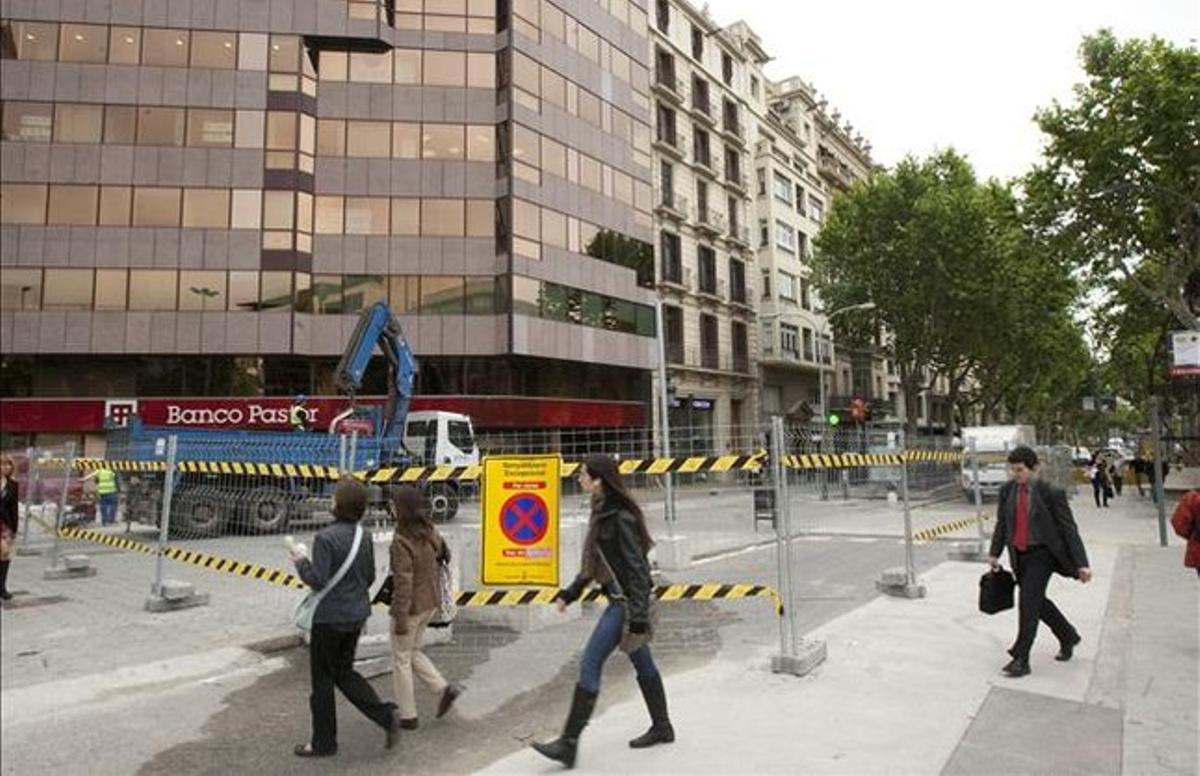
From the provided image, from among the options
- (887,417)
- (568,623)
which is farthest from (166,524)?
(887,417)

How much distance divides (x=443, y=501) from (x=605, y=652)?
4.69 meters

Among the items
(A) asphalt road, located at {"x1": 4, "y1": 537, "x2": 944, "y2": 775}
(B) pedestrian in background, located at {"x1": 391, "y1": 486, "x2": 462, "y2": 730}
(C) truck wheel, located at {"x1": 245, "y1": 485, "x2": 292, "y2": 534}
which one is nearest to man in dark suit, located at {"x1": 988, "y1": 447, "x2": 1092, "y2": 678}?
(A) asphalt road, located at {"x1": 4, "y1": 537, "x2": 944, "y2": 775}

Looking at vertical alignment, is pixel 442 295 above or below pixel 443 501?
above

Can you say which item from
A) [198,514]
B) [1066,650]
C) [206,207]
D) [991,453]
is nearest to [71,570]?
[198,514]

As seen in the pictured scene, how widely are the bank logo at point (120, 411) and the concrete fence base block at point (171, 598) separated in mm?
8820

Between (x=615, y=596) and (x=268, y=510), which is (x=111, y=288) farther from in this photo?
(x=615, y=596)

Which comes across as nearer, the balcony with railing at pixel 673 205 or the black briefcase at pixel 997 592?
the black briefcase at pixel 997 592

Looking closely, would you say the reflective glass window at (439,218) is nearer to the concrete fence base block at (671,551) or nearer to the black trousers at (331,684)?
the concrete fence base block at (671,551)

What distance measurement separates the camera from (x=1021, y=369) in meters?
48.3

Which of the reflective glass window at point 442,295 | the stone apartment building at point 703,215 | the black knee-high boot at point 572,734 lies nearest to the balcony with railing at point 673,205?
the stone apartment building at point 703,215

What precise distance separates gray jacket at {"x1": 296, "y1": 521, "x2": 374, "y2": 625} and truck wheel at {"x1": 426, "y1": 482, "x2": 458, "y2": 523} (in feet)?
11.1

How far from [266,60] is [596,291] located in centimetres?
1500

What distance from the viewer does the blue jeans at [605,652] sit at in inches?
196

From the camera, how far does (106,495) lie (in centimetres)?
1652
